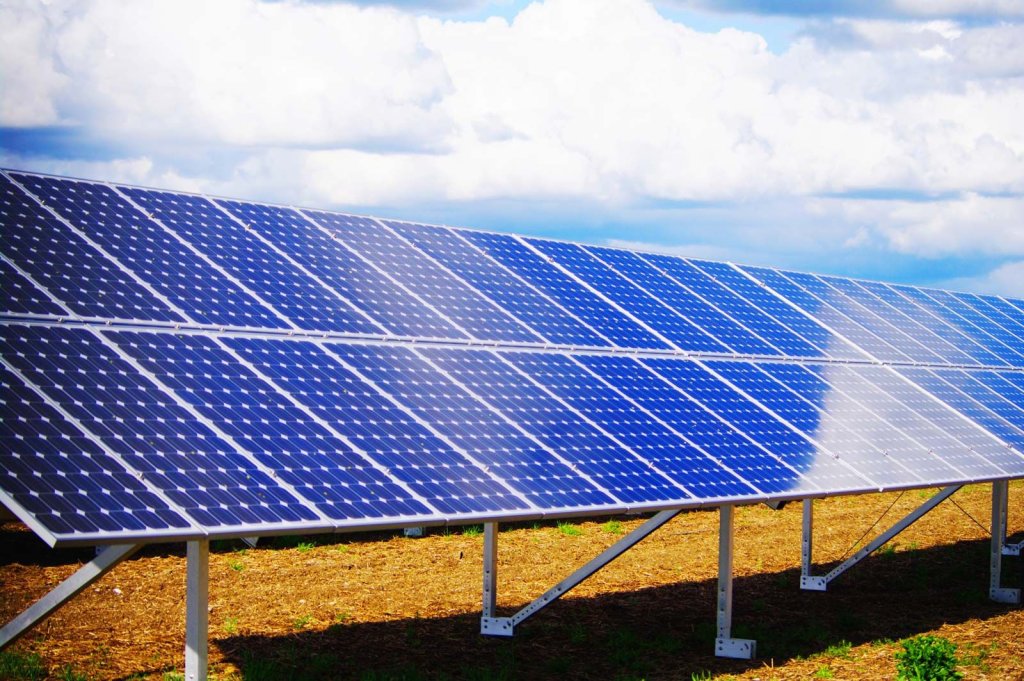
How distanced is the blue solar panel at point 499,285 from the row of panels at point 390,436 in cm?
74

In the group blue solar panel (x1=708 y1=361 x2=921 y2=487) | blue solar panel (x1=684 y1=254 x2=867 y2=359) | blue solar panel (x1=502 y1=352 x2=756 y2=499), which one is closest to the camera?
blue solar panel (x1=502 y1=352 x2=756 y2=499)

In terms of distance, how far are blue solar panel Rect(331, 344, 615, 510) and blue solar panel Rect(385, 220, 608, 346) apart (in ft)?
10.9

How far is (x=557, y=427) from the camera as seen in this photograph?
1645 cm

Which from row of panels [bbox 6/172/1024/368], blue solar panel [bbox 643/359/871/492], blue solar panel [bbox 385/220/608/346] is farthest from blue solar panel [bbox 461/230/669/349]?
blue solar panel [bbox 643/359/871/492]

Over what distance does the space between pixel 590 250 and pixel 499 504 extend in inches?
440

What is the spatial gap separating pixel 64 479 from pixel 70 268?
475cm

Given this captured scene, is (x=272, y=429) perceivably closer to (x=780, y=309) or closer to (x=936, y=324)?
(x=780, y=309)

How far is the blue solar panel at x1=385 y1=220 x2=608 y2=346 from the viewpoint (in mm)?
19609

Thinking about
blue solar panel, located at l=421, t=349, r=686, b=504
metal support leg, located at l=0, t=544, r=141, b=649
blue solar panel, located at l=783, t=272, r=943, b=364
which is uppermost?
blue solar panel, located at l=783, t=272, r=943, b=364

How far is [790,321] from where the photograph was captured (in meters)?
25.3

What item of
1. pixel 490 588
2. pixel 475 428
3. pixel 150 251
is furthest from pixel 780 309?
pixel 150 251

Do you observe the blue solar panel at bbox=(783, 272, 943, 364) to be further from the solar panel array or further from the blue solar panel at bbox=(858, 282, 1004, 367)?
the solar panel array

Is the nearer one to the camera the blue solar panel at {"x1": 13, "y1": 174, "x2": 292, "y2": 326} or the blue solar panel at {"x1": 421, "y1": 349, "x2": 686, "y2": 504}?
the blue solar panel at {"x1": 421, "y1": 349, "x2": 686, "y2": 504}

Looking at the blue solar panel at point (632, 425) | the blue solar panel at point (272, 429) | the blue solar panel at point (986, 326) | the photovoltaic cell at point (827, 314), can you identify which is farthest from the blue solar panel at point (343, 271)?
the blue solar panel at point (986, 326)
